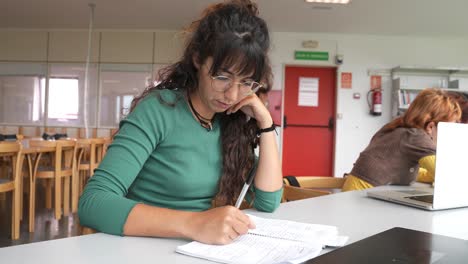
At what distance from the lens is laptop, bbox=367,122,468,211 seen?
1.15 m

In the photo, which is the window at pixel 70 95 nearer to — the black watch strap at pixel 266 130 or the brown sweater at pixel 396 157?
the brown sweater at pixel 396 157

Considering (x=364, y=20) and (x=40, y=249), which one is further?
(x=364, y=20)

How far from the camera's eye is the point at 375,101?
19.9 feet

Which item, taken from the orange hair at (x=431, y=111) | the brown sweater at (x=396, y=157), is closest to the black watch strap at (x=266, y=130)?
the brown sweater at (x=396, y=157)

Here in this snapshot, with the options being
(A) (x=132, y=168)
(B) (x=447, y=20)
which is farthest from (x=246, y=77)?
(B) (x=447, y=20)

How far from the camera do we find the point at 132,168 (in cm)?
90

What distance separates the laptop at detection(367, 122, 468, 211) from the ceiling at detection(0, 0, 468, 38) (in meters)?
3.60

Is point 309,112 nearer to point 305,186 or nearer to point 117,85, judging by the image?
point 117,85

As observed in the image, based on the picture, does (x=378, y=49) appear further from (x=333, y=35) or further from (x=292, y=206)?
(x=292, y=206)

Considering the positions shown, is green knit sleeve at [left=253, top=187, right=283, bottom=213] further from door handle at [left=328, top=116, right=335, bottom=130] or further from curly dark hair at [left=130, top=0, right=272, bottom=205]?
door handle at [left=328, top=116, right=335, bottom=130]

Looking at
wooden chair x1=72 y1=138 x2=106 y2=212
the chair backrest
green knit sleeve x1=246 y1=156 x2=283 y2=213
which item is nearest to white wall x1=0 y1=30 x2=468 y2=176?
wooden chair x1=72 y1=138 x2=106 y2=212

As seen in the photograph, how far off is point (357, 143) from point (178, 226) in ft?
19.4

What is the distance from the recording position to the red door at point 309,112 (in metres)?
6.37

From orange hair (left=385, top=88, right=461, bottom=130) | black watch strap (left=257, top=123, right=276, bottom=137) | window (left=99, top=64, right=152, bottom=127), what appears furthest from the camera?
window (left=99, top=64, right=152, bottom=127)
